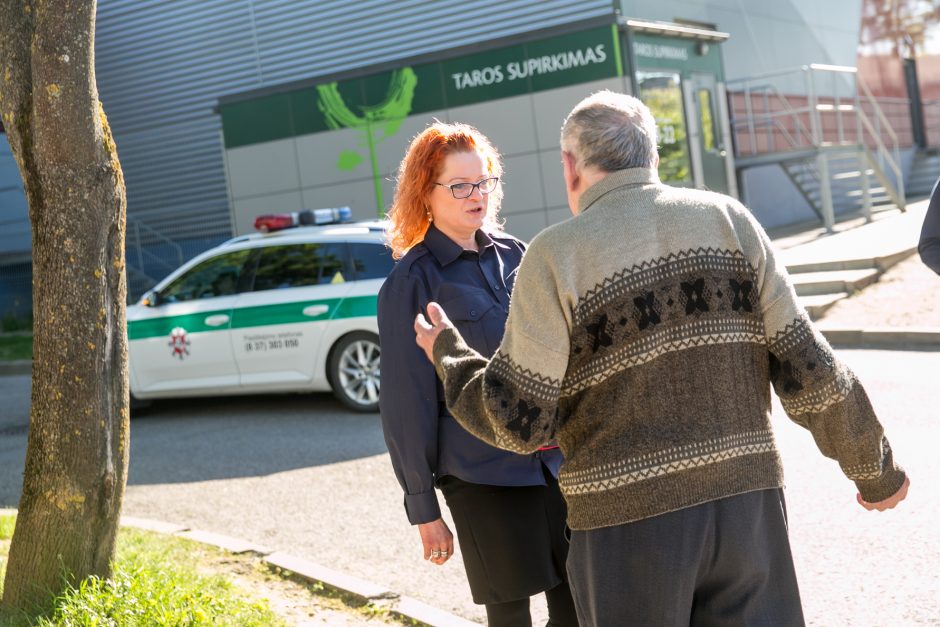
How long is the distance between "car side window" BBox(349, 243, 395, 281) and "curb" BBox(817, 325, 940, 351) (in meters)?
4.37

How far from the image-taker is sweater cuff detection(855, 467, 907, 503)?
2703 mm

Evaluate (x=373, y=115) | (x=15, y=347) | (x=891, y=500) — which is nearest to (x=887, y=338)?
(x=891, y=500)

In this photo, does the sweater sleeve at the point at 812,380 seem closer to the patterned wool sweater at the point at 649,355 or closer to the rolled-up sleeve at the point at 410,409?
the patterned wool sweater at the point at 649,355

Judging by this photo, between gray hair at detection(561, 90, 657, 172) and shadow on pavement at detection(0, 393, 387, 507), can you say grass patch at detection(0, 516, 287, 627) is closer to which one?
gray hair at detection(561, 90, 657, 172)

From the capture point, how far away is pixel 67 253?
448cm

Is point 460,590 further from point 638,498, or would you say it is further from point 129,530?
point 638,498

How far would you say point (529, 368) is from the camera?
2445mm

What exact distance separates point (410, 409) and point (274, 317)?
22.6 feet

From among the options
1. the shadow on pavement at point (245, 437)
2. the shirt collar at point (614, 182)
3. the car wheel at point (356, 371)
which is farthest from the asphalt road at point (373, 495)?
the shirt collar at point (614, 182)

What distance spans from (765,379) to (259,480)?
19.3 feet

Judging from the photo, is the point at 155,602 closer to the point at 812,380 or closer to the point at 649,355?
the point at 649,355

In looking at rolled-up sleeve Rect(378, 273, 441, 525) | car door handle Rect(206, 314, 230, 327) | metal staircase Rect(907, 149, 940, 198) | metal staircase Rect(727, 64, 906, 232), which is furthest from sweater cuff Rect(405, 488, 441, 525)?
metal staircase Rect(907, 149, 940, 198)

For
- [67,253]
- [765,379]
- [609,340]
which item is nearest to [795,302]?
[765,379]

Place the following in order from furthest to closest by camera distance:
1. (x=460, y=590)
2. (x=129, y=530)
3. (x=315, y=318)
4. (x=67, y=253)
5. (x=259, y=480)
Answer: (x=315, y=318)
(x=259, y=480)
(x=129, y=530)
(x=460, y=590)
(x=67, y=253)
